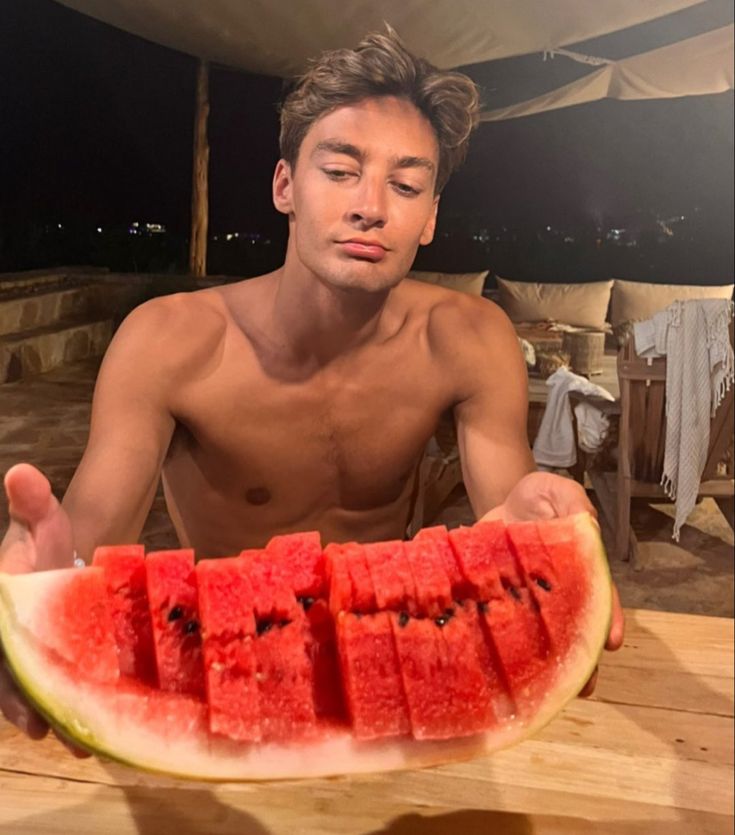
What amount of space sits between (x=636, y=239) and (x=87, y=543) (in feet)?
2.34

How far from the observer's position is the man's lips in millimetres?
672

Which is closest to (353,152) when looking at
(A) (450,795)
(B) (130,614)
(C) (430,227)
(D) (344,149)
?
(D) (344,149)

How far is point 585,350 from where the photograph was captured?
3.04 ft

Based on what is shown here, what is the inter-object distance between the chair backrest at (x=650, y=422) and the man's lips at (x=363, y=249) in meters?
0.36

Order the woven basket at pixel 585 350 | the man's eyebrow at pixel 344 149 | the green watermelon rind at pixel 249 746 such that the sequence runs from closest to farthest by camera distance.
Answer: the green watermelon rind at pixel 249 746 < the man's eyebrow at pixel 344 149 < the woven basket at pixel 585 350

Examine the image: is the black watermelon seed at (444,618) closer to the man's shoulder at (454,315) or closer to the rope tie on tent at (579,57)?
the man's shoulder at (454,315)

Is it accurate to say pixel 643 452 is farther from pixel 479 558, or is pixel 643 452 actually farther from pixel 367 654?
pixel 367 654

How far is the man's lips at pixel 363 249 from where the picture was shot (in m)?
0.67

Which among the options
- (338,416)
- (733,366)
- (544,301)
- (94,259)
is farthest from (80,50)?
(733,366)

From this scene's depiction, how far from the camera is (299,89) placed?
675 mm

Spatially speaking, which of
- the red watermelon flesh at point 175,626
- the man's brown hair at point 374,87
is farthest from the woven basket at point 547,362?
the red watermelon flesh at point 175,626

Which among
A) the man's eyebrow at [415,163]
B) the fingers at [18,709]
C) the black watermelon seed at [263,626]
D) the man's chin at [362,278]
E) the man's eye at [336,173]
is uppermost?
the man's eyebrow at [415,163]

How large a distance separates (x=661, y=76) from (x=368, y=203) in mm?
464

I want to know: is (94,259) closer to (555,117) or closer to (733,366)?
(555,117)
